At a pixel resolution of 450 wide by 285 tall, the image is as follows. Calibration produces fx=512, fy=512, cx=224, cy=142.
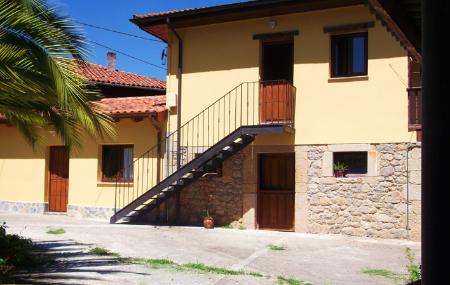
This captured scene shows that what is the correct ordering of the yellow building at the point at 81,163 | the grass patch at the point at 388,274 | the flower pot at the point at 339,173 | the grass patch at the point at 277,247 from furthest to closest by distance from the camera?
the yellow building at the point at 81,163
the flower pot at the point at 339,173
the grass patch at the point at 277,247
the grass patch at the point at 388,274

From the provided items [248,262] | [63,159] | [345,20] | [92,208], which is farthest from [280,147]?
[63,159]

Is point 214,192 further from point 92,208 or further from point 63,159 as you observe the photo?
point 63,159

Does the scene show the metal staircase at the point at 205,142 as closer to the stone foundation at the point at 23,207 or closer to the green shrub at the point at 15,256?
the stone foundation at the point at 23,207

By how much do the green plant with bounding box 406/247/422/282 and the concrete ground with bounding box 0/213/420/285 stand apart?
0.35ft

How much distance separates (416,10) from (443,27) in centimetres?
263

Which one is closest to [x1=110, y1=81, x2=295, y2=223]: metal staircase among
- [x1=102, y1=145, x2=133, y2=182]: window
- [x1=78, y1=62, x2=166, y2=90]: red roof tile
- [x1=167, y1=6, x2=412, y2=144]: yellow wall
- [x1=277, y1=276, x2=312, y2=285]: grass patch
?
[x1=102, y1=145, x2=133, y2=182]: window

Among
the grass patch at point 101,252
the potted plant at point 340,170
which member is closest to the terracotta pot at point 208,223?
the potted plant at point 340,170

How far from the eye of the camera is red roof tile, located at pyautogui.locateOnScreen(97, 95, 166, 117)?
1371 cm

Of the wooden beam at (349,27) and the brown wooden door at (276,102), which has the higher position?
the wooden beam at (349,27)

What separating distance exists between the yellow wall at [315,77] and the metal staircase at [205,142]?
305 millimetres

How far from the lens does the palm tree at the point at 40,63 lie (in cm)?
591

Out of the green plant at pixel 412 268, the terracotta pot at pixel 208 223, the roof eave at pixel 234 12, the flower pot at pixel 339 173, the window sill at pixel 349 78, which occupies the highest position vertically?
the roof eave at pixel 234 12

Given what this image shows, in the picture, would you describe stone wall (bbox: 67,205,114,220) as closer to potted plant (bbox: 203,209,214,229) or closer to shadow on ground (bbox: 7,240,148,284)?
potted plant (bbox: 203,209,214,229)

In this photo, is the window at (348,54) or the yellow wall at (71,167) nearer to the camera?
the window at (348,54)
